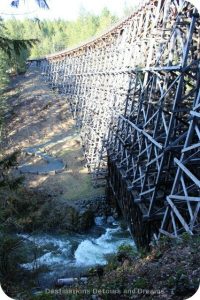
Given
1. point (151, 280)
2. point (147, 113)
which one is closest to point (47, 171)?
point (147, 113)

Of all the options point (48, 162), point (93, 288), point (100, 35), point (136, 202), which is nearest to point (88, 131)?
point (100, 35)

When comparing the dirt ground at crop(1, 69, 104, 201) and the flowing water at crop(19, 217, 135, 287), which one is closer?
the flowing water at crop(19, 217, 135, 287)

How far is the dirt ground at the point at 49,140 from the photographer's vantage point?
11758 millimetres

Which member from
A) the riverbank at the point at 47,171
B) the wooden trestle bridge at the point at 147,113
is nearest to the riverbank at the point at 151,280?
the wooden trestle bridge at the point at 147,113

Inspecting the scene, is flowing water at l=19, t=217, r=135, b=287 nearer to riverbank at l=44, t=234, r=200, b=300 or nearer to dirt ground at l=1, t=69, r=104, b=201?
dirt ground at l=1, t=69, r=104, b=201

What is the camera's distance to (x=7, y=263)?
686cm

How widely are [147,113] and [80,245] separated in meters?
5.05

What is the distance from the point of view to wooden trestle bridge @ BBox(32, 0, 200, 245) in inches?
291

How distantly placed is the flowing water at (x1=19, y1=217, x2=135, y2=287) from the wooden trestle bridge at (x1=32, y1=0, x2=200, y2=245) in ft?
3.54

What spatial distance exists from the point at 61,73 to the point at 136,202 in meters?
21.9

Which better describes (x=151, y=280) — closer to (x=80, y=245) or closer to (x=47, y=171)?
(x=80, y=245)

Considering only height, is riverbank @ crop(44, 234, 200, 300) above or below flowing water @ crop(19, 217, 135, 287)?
above

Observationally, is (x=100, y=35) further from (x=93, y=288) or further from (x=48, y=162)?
(x=93, y=288)

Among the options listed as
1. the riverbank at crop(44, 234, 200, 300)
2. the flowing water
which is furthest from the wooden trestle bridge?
the flowing water
